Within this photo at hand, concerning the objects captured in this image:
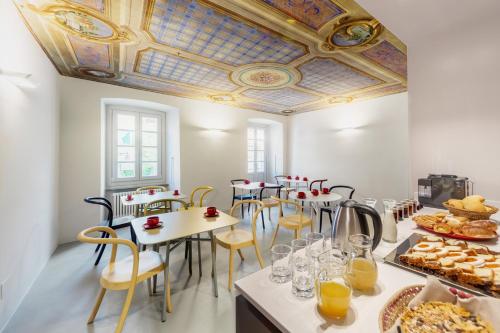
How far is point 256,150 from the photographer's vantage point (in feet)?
20.4

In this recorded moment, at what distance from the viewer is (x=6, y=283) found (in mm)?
1602

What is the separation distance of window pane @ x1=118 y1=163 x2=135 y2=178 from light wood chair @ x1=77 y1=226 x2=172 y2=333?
2841 mm

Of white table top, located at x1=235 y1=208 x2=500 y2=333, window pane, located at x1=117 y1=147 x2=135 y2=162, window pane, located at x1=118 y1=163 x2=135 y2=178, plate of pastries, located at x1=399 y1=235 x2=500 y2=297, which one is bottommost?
white table top, located at x1=235 y1=208 x2=500 y2=333

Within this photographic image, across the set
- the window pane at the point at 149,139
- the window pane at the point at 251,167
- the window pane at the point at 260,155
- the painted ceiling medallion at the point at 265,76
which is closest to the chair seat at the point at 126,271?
the painted ceiling medallion at the point at 265,76

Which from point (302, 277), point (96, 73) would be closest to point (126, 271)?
point (302, 277)

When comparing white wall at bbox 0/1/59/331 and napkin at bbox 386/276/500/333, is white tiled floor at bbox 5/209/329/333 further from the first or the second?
napkin at bbox 386/276/500/333

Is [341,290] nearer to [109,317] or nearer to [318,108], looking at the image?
[109,317]

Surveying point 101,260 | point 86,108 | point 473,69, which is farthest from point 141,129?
point 473,69

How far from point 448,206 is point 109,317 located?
2742 millimetres

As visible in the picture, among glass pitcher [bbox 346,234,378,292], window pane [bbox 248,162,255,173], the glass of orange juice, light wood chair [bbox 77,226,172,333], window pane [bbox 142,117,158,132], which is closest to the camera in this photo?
the glass of orange juice

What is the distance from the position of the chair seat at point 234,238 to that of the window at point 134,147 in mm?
2976

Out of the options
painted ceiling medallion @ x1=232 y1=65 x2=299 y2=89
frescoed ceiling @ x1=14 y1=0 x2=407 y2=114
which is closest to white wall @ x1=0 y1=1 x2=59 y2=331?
frescoed ceiling @ x1=14 y1=0 x2=407 y2=114

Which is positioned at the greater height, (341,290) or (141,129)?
(141,129)

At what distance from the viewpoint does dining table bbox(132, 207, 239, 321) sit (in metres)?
1.61
